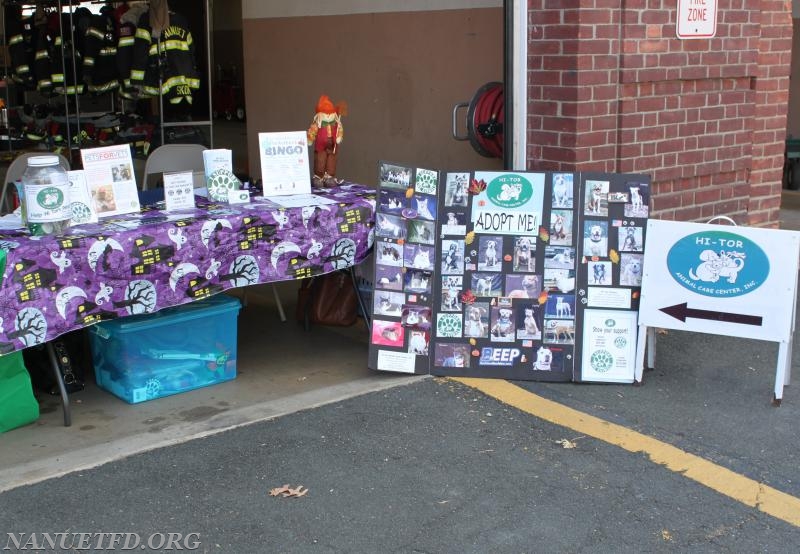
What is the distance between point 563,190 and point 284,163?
1.65 m

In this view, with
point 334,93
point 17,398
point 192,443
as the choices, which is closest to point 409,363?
point 192,443

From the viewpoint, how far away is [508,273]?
5.22 meters

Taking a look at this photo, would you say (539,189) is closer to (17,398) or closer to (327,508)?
(327,508)

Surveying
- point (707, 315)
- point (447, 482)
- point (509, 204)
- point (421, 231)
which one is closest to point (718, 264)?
point (707, 315)

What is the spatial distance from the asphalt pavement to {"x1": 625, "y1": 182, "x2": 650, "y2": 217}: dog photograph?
38.4 inches

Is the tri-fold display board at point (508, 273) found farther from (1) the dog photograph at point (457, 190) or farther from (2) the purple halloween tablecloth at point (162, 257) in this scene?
(2) the purple halloween tablecloth at point (162, 257)

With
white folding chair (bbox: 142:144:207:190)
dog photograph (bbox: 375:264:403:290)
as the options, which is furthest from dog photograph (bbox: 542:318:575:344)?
white folding chair (bbox: 142:144:207:190)

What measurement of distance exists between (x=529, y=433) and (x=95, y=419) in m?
2.21

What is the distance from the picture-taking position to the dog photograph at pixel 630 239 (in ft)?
16.8

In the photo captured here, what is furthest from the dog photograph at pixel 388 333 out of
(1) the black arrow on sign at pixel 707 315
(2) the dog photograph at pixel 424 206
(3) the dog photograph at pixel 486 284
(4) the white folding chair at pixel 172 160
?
(4) the white folding chair at pixel 172 160

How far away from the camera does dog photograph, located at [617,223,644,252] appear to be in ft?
16.8

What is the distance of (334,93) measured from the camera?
942cm

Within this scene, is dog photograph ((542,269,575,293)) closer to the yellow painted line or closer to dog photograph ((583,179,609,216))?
dog photograph ((583,179,609,216))

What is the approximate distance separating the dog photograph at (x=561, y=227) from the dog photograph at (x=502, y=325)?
0.46 metres
